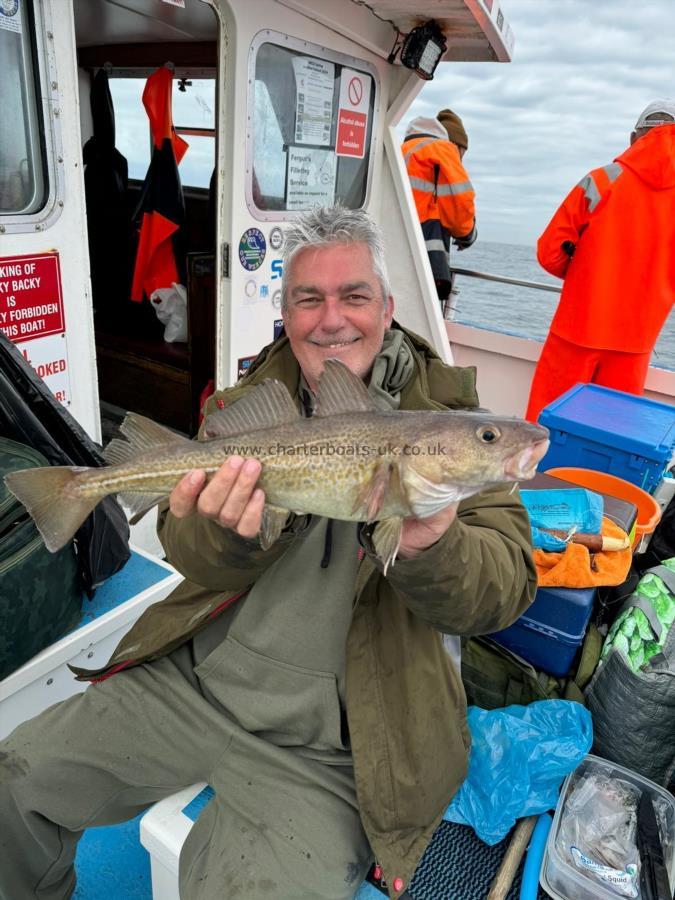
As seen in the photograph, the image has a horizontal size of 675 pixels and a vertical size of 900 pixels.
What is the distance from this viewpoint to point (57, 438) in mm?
2990

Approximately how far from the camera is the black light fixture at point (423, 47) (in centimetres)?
541

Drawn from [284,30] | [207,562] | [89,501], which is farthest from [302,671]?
[284,30]

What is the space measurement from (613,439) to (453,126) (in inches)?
234

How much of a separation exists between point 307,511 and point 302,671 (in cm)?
77

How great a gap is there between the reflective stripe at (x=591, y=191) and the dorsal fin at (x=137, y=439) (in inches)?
237

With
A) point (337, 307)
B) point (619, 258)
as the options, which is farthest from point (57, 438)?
point (619, 258)

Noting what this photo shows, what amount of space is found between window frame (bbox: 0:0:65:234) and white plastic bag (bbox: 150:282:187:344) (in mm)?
3324

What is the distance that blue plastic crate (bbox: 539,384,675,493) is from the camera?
14.1 feet

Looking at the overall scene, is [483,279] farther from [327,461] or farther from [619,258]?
[327,461]

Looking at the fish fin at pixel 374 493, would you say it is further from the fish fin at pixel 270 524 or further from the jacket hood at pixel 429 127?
the jacket hood at pixel 429 127

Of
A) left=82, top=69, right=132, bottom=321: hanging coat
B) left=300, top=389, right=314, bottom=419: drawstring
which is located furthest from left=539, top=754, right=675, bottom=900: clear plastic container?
left=82, top=69, right=132, bottom=321: hanging coat

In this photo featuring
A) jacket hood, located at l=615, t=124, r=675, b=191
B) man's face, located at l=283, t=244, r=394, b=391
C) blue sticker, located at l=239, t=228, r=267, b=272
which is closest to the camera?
man's face, located at l=283, t=244, r=394, b=391

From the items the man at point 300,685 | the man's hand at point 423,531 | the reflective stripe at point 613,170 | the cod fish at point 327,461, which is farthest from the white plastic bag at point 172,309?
the man's hand at point 423,531

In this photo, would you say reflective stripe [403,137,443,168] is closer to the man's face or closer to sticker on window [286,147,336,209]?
sticker on window [286,147,336,209]
